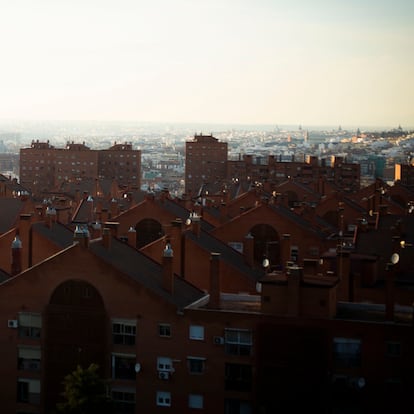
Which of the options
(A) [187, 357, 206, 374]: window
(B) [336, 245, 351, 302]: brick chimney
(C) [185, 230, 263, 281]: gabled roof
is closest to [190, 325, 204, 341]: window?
(A) [187, 357, 206, 374]: window

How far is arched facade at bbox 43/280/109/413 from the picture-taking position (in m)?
34.0

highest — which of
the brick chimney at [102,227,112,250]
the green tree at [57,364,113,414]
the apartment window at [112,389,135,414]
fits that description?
the brick chimney at [102,227,112,250]

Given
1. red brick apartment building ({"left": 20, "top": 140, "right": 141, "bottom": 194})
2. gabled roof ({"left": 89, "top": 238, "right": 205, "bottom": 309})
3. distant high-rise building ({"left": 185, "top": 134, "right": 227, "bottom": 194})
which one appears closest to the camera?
gabled roof ({"left": 89, "top": 238, "right": 205, "bottom": 309})

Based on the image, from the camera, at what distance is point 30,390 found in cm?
3447

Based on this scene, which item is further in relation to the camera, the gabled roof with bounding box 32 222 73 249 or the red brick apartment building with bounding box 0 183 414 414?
the gabled roof with bounding box 32 222 73 249

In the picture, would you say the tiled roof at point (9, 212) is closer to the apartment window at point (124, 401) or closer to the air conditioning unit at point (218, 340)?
the apartment window at point (124, 401)

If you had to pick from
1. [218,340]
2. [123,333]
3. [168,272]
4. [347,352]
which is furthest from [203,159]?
[347,352]

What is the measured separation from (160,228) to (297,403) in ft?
77.1

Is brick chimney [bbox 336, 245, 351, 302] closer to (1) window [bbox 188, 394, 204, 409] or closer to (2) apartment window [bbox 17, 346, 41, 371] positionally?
(1) window [bbox 188, 394, 204, 409]

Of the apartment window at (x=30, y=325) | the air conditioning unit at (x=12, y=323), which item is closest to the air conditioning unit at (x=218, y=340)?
the apartment window at (x=30, y=325)

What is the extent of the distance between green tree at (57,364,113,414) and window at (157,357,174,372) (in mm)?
2243

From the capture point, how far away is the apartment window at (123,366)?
110ft

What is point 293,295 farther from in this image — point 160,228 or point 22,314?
point 160,228

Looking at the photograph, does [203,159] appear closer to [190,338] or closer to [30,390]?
[30,390]
